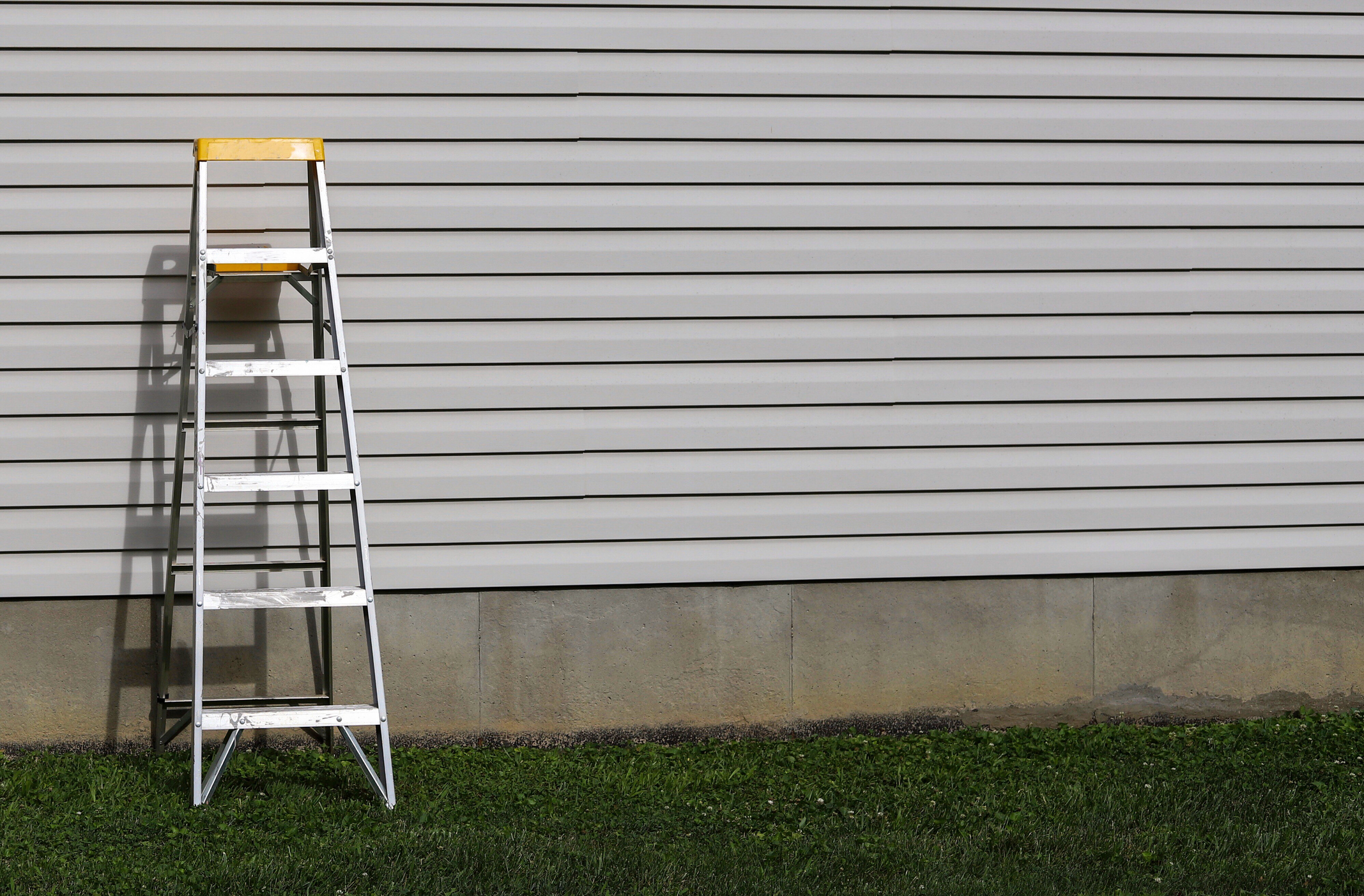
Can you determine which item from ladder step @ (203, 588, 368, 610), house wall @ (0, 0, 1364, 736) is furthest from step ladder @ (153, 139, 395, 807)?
house wall @ (0, 0, 1364, 736)

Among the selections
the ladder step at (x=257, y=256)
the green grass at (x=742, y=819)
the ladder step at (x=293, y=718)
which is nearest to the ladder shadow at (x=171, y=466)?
the green grass at (x=742, y=819)

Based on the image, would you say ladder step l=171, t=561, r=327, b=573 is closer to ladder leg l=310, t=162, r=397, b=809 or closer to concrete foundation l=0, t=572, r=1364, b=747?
concrete foundation l=0, t=572, r=1364, b=747

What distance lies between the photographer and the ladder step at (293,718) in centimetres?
381

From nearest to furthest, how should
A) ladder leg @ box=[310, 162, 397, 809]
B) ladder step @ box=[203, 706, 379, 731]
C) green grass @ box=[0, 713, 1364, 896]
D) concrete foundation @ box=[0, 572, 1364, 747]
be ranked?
green grass @ box=[0, 713, 1364, 896]
ladder step @ box=[203, 706, 379, 731]
ladder leg @ box=[310, 162, 397, 809]
concrete foundation @ box=[0, 572, 1364, 747]

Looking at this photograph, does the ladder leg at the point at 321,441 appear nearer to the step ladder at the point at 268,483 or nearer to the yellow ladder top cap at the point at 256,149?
the step ladder at the point at 268,483

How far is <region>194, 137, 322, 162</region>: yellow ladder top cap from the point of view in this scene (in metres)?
4.07

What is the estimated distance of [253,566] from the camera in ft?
14.6

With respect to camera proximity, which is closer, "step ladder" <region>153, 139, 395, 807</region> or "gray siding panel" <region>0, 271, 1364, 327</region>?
"step ladder" <region>153, 139, 395, 807</region>

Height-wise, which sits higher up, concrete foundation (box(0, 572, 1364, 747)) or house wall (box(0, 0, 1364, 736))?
house wall (box(0, 0, 1364, 736))

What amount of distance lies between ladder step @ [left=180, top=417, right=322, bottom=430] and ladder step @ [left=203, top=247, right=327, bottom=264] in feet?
2.04

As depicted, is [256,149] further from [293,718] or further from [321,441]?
[293,718]

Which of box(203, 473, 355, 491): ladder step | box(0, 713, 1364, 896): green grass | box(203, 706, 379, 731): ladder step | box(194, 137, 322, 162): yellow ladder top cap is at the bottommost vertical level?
box(0, 713, 1364, 896): green grass

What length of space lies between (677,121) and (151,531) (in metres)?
2.57

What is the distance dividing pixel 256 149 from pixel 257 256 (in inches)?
14.9
